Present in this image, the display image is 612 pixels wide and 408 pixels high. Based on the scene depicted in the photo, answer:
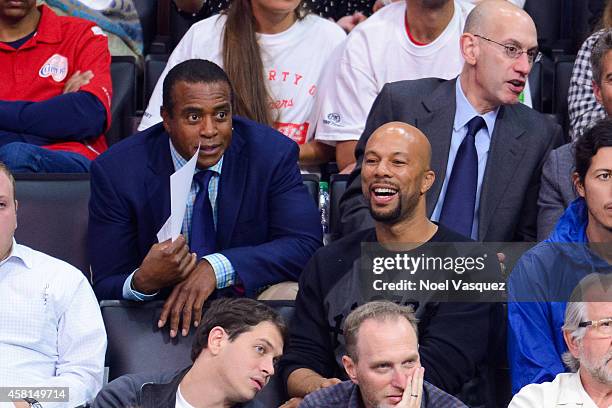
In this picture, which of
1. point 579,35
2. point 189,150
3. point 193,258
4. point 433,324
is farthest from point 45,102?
point 579,35

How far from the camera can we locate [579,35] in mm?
4363

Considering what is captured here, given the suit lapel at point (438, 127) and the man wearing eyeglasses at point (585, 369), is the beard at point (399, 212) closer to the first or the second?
the suit lapel at point (438, 127)

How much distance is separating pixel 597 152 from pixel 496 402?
0.61 metres

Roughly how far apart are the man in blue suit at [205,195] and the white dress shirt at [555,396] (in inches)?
31.3

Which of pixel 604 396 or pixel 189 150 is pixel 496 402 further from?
pixel 189 150

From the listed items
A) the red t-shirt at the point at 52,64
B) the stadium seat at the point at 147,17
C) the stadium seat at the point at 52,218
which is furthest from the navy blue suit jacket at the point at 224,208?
the stadium seat at the point at 147,17

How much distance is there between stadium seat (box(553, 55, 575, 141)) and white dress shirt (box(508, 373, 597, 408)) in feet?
5.38

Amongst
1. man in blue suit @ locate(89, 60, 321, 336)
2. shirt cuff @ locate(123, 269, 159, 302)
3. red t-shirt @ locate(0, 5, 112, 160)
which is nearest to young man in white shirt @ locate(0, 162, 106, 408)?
Answer: shirt cuff @ locate(123, 269, 159, 302)

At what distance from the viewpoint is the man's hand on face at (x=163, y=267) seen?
293cm

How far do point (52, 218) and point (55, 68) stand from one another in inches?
26.0

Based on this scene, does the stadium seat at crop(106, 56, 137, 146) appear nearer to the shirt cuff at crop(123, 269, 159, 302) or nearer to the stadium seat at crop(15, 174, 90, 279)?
the stadium seat at crop(15, 174, 90, 279)
